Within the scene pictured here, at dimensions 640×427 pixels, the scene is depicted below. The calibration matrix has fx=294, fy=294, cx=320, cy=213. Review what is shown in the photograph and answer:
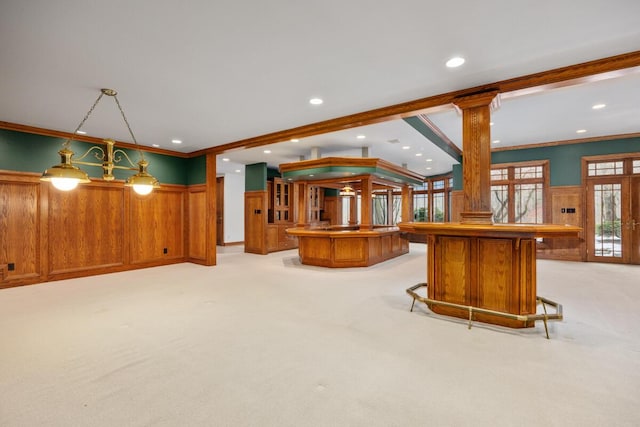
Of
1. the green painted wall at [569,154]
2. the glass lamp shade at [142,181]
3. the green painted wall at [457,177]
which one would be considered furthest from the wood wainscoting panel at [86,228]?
the green painted wall at [569,154]

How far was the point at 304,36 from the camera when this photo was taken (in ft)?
8.02

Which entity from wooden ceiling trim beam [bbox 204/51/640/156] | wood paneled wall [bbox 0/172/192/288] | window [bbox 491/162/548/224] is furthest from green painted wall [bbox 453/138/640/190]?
wood paneled wall [bbox 0/172/192/288]

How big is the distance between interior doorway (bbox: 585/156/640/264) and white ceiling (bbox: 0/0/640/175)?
2.73 m

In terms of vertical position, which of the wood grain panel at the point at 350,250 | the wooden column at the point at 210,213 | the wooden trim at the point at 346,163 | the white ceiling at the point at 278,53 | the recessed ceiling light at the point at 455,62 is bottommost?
the wood grain panel at the point at 350,250

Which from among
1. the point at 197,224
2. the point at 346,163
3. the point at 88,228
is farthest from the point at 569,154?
the point at 88,228

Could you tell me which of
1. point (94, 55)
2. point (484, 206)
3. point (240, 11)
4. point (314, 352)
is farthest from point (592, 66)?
point (94, 55)

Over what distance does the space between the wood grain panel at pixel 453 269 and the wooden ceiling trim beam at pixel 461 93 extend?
1.74 metres

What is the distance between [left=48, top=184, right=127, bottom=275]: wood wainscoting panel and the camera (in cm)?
518

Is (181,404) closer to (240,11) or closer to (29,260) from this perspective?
(240,11)

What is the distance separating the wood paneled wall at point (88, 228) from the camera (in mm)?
4773

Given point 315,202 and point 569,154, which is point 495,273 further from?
point 315,202

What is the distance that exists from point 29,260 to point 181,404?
5014 millimetres

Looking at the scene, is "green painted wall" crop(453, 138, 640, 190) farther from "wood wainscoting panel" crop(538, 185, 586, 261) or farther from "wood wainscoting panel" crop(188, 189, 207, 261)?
"wood wainscoting panel" crop(188, 189, 207, 261)

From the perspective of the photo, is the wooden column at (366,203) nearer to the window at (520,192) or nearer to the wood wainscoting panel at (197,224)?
the window at (520,192)
